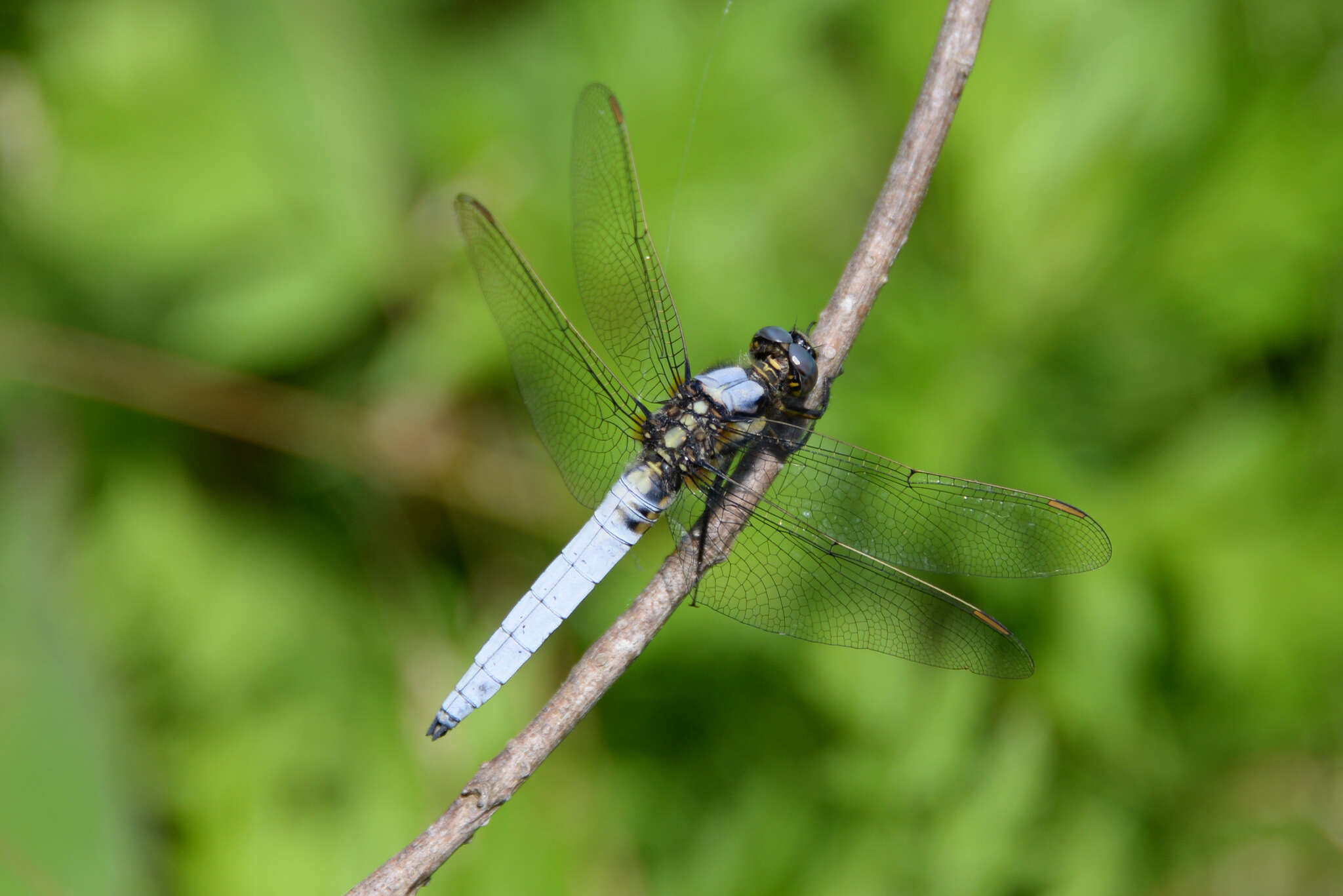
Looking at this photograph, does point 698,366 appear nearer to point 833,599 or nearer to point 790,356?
point 790,356

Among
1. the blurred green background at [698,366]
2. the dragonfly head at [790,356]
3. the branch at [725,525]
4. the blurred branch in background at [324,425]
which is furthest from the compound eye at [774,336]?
the blurred branch in background at [324,425]

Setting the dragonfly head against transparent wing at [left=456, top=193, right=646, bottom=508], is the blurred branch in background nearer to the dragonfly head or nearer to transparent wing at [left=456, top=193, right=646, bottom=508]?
transparent wing at [left=456, top=193, right=646, bottom=508]

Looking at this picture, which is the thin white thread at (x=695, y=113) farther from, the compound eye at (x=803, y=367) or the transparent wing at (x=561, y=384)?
the compound eye at (x=803, y=367)

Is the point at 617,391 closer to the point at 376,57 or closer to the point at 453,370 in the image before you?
the point at 453,370

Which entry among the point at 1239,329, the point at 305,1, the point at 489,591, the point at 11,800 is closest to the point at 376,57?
the point at 305,1

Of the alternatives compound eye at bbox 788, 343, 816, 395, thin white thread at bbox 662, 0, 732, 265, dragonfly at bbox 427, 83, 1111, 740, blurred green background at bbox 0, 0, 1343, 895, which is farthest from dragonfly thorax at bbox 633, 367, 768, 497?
thin white thread at bbox 662, 0, 732, 265
